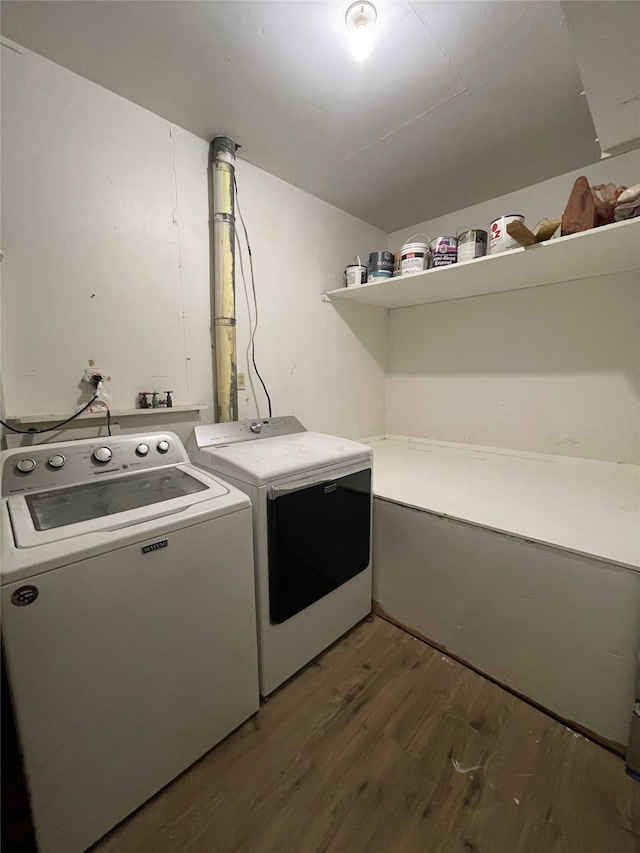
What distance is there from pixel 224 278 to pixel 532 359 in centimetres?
189

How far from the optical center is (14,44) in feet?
3.75

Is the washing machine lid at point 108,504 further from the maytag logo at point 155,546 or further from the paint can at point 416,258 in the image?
the paint can at point 416,258

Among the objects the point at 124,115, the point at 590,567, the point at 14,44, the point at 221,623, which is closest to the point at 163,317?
the point at 124,115

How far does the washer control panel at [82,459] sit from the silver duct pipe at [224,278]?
397 mm

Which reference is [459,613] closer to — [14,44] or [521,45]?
[521,45]

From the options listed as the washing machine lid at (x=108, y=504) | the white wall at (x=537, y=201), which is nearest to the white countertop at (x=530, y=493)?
the washing machine lid at (x=108, y=504)

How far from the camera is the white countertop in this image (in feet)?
3.87

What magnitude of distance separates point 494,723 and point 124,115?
273 cm

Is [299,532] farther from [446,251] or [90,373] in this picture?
[446,251]

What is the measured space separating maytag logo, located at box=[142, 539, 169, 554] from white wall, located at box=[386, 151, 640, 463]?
7.14 feet

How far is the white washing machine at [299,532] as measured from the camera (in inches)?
46.7

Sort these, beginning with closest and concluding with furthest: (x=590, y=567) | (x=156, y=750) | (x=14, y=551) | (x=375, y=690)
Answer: (x=14, y=551), (x=156, y=750), (x=590, y=567), (x=375, y=690)

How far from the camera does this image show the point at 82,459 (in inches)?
46.5

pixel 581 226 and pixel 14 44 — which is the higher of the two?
pixel 14 44
